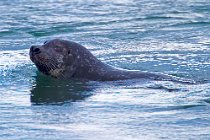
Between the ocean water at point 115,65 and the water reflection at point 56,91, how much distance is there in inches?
0.5

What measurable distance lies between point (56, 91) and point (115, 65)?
260 centimetres

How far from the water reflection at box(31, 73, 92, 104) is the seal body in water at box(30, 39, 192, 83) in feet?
0.62

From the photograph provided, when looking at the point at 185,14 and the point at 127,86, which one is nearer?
the point at 127,86

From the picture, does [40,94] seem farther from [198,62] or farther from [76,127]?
[198,62]

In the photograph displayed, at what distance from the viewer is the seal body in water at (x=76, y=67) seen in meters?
11.1

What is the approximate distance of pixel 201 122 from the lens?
27.2ft

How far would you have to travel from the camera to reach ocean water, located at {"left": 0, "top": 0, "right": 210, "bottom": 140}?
813 cm

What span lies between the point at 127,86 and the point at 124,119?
2202 mm

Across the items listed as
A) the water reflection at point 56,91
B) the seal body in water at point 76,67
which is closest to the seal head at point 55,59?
the seal body in water at point 76,67

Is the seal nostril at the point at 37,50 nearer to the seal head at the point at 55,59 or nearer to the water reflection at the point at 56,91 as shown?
the seal head at the point at 55,59

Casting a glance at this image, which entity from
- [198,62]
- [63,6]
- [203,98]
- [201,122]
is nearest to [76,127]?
[201,122]

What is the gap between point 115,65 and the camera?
42.7 feet

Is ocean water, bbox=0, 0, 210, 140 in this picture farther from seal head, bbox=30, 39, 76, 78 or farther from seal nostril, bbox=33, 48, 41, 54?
seal nostril, bbox=33, 48, 41, 54

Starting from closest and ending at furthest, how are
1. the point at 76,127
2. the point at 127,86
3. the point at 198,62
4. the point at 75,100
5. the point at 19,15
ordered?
the point at 76,127, the point at 75,100, the point at 127,86, the point at 198,62, the point at 19,15
